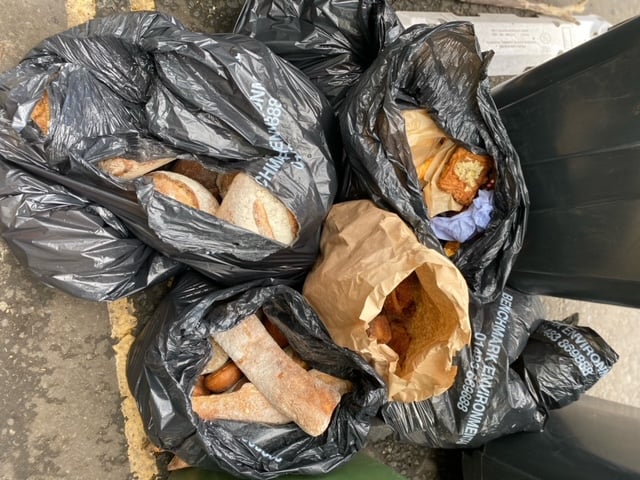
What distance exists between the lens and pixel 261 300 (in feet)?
4.38

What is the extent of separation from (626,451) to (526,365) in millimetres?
327

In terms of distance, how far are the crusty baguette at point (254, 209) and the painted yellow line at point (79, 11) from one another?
0.68 meters

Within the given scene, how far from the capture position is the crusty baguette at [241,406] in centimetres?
138

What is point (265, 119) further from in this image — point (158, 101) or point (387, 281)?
point (387, 281)

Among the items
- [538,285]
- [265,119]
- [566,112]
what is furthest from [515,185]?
[265,119]

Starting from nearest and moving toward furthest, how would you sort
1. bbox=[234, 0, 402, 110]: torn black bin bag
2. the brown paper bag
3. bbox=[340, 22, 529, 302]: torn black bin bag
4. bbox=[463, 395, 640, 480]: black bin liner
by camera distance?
1. the brown paper bag
2. bbox=[340, 22, 529, 302]: torn black bin bag
3. bbox=[463, 395, 640, 480]: black bin liner
4. bbox=[234, 0, 402, 110]: torn black bin bag

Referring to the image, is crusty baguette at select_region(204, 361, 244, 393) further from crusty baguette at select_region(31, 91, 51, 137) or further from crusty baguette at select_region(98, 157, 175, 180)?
crusty baguette at select_region(31, 91, 51, 137)

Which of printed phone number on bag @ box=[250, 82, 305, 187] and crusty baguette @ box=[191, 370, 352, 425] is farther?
crusty baguette @ box=[191, 370, 352, 425]

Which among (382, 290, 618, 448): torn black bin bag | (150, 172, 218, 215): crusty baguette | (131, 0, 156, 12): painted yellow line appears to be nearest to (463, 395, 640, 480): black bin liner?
(382, 290, 618, 448): torn black bin bag

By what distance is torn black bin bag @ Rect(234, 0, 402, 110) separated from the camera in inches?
60.7

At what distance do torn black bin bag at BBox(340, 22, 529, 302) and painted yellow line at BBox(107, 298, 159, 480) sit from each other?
0.77 meters

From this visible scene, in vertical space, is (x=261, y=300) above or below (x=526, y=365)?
above

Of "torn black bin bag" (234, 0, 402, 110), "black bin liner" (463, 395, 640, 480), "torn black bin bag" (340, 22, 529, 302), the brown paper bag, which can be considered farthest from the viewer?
"torn black bin bag" (234, 0, 402, 110)

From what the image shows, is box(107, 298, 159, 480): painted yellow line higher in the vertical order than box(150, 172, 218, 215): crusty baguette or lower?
lower
